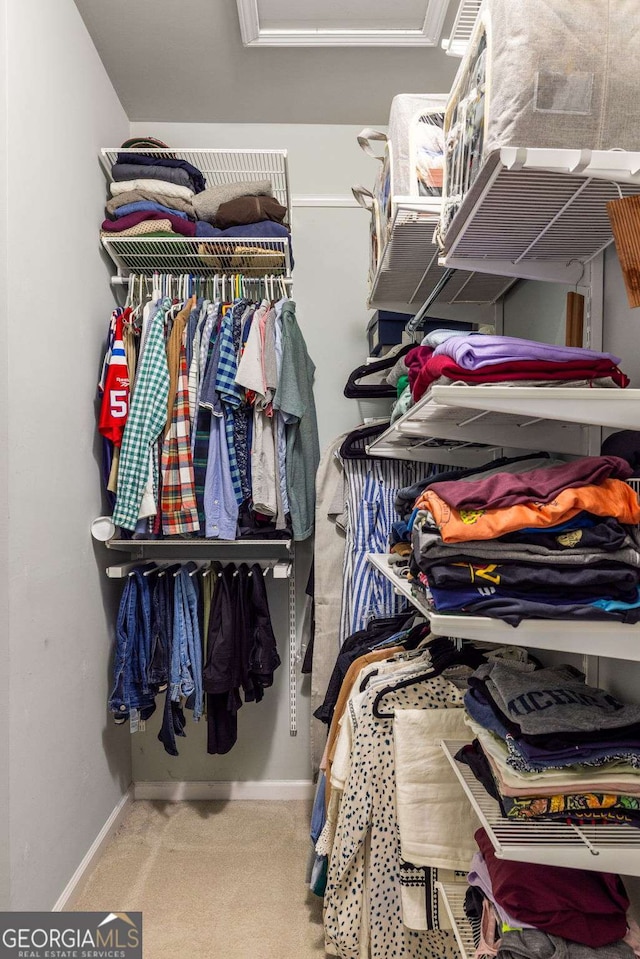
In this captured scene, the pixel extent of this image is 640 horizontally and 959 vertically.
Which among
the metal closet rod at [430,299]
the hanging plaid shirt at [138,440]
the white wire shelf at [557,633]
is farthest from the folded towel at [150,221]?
the white wire shelf at [557,633]

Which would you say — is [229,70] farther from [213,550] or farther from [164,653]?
[164,653]

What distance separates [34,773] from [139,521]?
88cm

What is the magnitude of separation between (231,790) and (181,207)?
2.41 metres

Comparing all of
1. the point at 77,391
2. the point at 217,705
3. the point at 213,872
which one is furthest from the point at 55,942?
the point at 77,391

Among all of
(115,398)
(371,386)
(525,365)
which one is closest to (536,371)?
(525,365)

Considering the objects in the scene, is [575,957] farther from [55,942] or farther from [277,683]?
[277,683]

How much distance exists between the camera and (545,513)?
99 centimetres

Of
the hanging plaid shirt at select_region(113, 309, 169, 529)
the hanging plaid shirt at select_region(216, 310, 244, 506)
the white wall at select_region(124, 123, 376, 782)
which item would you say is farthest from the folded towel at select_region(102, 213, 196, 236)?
the white wall at select_region(124, 123, 376, 782)

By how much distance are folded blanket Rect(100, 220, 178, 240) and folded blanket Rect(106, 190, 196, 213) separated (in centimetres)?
10

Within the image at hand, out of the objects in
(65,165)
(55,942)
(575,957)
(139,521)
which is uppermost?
(65,165)

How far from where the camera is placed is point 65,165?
2.05m

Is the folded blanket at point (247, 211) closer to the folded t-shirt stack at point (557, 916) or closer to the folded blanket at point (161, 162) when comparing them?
the folded blanket at point (161, 162)

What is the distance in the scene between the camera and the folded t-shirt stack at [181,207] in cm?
Result: 237

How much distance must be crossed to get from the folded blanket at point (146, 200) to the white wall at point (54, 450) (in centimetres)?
6
